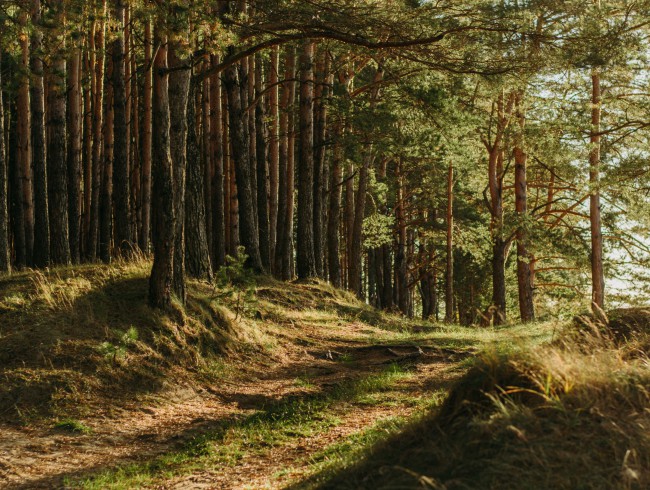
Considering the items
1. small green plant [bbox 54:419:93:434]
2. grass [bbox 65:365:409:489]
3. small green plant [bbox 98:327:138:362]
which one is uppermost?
small green plant [bbox 98:327:138:362]

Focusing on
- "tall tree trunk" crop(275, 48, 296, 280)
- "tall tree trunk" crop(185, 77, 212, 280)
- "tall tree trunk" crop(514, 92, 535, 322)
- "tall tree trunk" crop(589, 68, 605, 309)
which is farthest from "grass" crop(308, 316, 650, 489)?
"tall tree trunk" crop(514, 92, 535, 322)

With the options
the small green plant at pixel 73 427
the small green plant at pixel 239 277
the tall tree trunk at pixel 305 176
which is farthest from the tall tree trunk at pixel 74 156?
the small green plant at pixel 73 427

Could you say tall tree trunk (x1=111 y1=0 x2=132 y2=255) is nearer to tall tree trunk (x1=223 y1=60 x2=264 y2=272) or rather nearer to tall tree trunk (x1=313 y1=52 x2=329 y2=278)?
tall tree trunk (x1=223 y1=60 x2=264 y2=272)

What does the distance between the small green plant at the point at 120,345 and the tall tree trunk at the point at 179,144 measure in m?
1.42

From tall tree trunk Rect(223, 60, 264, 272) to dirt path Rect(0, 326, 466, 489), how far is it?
6.15m

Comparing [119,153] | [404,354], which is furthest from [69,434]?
[119,153]

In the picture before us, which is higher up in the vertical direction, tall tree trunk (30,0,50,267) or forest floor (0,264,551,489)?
tall tree trunk (30,0,50,267)

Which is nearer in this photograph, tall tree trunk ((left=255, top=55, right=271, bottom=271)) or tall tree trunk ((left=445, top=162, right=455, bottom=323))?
tall tree trunk ((left=255, top=55, right=271, bottom=271))

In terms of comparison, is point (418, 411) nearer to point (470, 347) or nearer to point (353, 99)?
point (470, 347)

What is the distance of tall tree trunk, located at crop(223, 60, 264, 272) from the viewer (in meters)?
16.6

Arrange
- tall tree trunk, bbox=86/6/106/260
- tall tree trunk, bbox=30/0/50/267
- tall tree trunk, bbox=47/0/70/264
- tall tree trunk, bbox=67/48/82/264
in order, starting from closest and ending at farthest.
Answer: tall tree trunk, bbox=47/0/70/264
tall tree trunk, bbox=30/0/50/267
tall tree trunk, bbox=67/48/82/264
tall tree trunk, bbox=86/6/106/260

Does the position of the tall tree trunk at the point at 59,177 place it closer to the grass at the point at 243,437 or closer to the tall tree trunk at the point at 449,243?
the grass at the point at 243,437

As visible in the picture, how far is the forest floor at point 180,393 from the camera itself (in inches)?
254

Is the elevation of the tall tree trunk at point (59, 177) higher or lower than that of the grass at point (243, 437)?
higher
